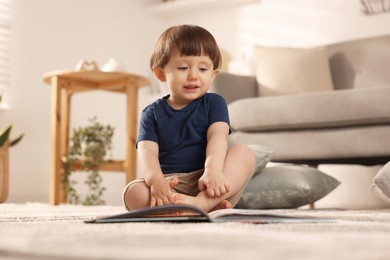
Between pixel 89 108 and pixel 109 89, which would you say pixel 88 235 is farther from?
pixel 89 108

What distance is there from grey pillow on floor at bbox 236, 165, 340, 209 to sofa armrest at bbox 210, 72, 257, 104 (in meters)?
1.05

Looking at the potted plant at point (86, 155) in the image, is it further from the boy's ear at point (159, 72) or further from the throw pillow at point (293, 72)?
the boy's ear at point (159, 72)

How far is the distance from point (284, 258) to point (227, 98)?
2.46 meters

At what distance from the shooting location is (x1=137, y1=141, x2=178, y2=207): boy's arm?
1203mm

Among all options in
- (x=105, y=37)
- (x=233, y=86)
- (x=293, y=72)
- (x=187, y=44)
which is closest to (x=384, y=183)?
(x=187, y=44)

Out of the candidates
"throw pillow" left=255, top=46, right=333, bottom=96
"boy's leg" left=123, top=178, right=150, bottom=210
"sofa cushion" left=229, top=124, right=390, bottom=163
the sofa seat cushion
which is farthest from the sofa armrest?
"boy's leg" left=123, top=178, right=150, bottom=210

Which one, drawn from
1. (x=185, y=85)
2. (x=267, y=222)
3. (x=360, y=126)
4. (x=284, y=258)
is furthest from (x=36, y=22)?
(x=284, y=258)

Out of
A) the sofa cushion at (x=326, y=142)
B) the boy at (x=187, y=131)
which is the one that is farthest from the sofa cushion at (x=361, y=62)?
the boy at (x=187, y=131)

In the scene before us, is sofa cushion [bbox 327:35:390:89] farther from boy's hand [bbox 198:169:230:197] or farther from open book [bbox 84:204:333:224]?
open book [bbox 84:204:333:224]

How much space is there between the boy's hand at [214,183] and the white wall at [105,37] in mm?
2209

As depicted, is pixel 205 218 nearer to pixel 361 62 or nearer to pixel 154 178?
pixel 154 178

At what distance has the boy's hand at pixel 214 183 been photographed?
121cm

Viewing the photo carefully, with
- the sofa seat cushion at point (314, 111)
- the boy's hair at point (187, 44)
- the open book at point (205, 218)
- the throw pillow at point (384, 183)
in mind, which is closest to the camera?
the open book at point (205, 218)

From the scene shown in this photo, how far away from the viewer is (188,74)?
1.33 metres
